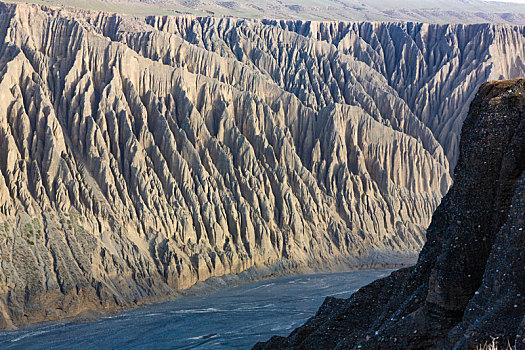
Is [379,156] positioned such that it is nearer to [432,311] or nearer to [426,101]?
[426,101]

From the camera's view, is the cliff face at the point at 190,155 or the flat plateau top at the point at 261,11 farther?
the flat plateau top at the point at 261,11

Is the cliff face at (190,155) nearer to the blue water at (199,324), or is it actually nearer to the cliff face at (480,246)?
the blue water at (199,324)

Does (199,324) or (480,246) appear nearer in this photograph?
(480,246)

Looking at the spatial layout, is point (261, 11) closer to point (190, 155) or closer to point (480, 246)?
point (190, 155)

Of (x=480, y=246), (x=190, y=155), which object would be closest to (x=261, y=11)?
(x=190, y=155)

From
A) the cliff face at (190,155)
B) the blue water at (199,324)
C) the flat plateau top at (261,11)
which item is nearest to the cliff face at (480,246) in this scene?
the blue water at (199,324)

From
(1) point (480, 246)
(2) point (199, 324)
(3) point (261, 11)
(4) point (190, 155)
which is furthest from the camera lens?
(3) point (261, 11)

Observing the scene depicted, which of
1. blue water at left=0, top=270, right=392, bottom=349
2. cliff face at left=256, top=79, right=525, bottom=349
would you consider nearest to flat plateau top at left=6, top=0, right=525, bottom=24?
blue water at left=0, top=270, right=392, bottom=349

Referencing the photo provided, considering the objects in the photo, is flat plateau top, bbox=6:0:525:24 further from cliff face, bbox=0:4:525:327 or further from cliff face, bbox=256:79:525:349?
cliff face, bbox=256:79:525:349
